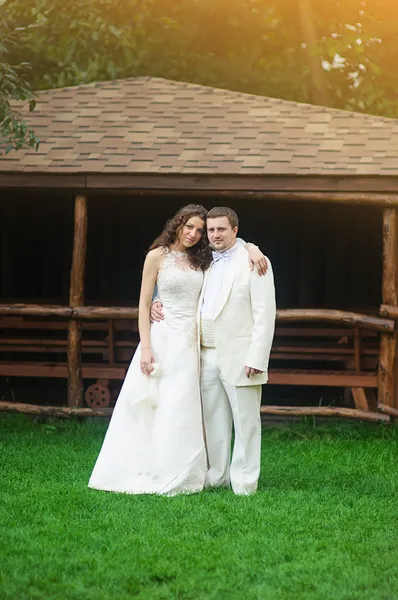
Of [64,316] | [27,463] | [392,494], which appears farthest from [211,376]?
[64,316]

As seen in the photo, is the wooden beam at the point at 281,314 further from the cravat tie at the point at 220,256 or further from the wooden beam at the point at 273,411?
the cravat tie at the point at 220,256

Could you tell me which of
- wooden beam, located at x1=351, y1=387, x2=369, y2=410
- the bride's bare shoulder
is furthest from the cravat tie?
wooden beam, located at x1=351, y1=387, x2=369, y2=410

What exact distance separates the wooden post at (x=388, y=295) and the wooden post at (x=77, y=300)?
3265mm

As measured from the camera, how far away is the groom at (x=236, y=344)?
279 inches

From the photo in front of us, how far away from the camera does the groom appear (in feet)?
23.2

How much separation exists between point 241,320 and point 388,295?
13.0ft

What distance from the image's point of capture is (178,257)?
752 centimetres

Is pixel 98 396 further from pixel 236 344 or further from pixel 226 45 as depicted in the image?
pixel 226 45

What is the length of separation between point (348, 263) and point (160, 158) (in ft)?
13.0

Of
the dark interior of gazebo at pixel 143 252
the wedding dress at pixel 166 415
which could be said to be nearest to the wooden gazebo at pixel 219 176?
the dark interior of gazebo at pixel 143 252

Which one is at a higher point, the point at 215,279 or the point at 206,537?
the point at 215,279

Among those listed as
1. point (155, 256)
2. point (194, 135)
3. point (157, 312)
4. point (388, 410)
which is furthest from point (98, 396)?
point (155, 256)

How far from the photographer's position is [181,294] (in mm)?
7414

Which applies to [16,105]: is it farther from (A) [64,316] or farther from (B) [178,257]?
(B) [178,257]
